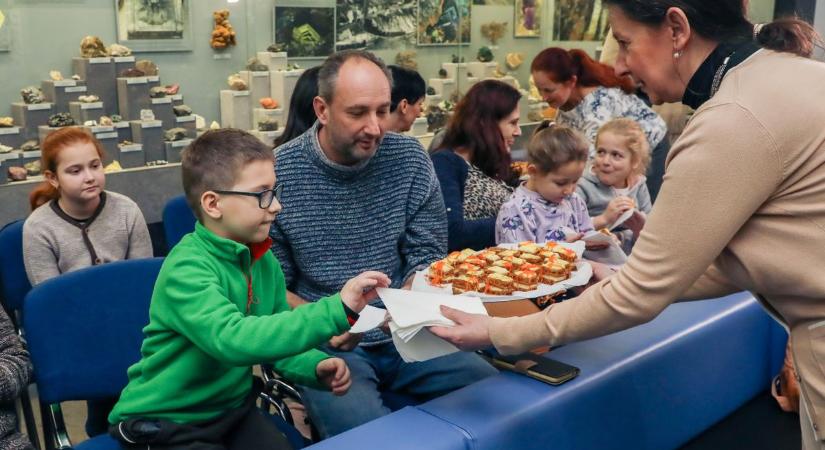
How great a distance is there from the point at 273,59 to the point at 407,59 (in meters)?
1.24

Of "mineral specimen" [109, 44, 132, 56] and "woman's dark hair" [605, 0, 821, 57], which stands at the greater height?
"woman's dark hair" [605, 0, 821, 57]

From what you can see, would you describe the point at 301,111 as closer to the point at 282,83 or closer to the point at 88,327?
the point at 88,327

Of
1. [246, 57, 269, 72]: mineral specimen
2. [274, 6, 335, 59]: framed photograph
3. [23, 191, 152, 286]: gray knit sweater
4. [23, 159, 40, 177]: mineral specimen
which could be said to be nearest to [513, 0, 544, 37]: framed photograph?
[274, 6, 335, 59]: framed photograph

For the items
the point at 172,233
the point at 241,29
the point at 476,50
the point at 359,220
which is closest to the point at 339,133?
the point at 359,220

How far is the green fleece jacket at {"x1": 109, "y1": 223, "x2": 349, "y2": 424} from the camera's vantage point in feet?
5.83

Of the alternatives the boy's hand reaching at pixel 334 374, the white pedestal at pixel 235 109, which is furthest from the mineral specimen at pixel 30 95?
the boy's hand reaching at pixel 334 374

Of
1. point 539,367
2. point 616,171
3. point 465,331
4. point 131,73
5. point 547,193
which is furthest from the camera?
point 131,73

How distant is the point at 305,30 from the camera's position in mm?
5945

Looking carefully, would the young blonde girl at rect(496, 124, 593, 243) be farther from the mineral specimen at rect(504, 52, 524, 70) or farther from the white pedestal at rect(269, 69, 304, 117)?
the mineral specimen at rect(504, 52, 524, 70)

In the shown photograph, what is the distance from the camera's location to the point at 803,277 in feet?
4.90

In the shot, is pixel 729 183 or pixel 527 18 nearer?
pixel 729 183

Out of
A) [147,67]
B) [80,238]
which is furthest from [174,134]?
[80,238]

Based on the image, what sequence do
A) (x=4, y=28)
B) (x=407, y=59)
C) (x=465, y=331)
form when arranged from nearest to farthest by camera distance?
(x=465, y=331)
(x=4, y=28)
(x=407, y=59)

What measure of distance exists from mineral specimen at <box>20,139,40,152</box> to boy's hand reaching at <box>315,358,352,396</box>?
3.46 metres
